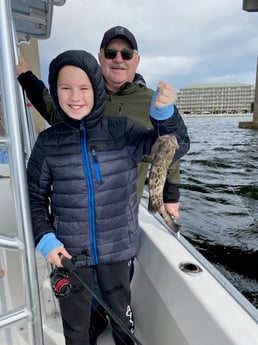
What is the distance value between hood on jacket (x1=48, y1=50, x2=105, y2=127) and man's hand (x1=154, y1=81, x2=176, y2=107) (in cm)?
31

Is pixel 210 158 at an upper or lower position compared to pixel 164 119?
lower

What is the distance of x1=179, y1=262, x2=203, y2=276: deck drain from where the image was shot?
4.91 feet

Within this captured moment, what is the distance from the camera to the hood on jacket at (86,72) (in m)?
1.30

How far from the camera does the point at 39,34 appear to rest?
2.67 metres

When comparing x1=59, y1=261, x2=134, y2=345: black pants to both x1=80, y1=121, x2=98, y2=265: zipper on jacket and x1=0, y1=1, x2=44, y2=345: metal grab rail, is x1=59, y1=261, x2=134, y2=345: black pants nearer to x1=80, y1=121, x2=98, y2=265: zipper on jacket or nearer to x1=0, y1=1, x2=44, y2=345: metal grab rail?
x1=80, y1=121, x2=98, y2=265: zipper on jacket

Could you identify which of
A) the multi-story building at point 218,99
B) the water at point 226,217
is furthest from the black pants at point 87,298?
the multi-story building at point 218,99

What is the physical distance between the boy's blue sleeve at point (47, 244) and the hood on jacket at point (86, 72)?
1.77 feet

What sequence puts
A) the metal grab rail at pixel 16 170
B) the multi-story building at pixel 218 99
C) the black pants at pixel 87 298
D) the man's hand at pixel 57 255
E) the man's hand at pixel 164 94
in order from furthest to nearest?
the multi-story building at pixel 218 99 → the black pants at pixel 87 298 → the man's hand at pixel 57 255 → the man's hand at pixel 164 94 → the metal grab rail at pixel 16 170

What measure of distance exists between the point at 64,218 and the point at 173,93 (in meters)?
0.78

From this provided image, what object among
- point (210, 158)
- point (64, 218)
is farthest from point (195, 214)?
point (210, 158)

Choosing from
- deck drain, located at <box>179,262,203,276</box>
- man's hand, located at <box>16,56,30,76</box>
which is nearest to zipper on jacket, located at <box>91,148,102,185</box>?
deck drain, located at <box>179,262,203,276</box>

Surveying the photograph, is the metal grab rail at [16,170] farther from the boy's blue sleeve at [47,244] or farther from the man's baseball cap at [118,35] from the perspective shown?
the man's baseball cap at [118,35]

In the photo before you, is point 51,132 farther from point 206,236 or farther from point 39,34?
point 206,236

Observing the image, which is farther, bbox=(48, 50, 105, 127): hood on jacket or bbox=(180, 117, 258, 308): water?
bbox=(180, 117, 258, 308): water
